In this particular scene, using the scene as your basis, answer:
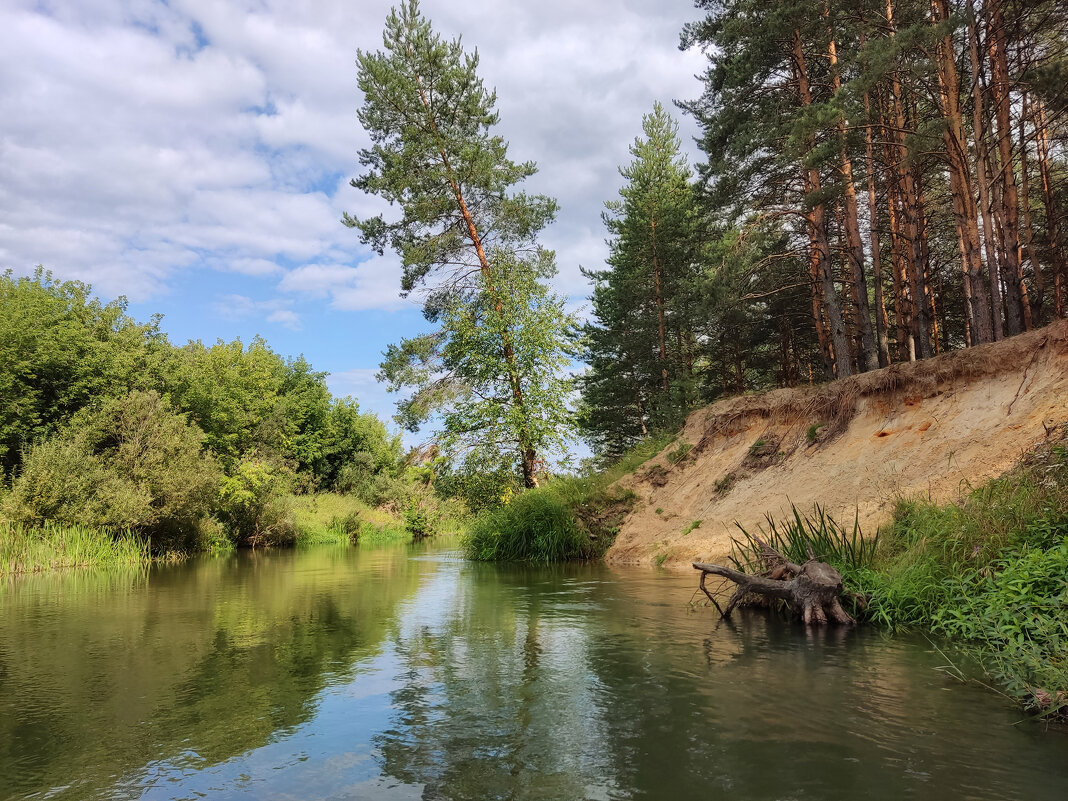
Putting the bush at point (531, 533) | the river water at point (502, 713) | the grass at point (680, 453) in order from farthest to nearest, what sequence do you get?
the grass at point (680, 453) < the bush at point (531, 533) < the river water at point (502, 713)

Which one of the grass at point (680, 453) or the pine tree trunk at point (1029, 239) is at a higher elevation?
the pine tree trunk at point (1029, 239)

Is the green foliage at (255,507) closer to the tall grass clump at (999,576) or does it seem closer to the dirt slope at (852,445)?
the dirt slope at (852,445)

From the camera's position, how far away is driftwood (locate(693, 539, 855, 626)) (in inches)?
327

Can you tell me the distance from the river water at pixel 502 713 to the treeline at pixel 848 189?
40.0 ft

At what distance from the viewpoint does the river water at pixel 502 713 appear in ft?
12.6

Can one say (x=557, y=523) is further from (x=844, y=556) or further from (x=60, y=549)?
(x=60, y=549)

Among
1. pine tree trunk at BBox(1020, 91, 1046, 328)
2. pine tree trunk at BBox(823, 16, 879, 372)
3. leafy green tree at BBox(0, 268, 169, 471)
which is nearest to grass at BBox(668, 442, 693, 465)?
pine tree trunk at BBox(823, 16, 879, 372)

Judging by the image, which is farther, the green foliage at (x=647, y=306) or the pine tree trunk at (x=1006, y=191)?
the green foliage at (x=647, y=306)

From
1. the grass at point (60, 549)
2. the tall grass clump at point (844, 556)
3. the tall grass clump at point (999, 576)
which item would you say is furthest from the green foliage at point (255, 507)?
the tall grass clump at point (999, 576)

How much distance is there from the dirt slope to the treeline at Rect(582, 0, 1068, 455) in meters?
1.88

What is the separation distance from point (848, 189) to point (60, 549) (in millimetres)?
24511

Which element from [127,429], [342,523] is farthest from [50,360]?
[342,523]

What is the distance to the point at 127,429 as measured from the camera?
24406mm

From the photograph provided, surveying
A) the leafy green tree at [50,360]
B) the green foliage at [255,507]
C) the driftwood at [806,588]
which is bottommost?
the driftwood at [806,588]
